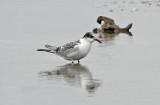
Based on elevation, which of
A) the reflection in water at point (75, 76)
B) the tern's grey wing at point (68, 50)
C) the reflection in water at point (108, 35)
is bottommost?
the reflection in water at point (75, 76)

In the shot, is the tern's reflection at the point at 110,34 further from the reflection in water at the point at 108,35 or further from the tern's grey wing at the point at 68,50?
the tern's grey wing at the point at 68,50

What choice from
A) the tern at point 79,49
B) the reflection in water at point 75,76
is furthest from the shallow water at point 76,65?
the tern at point 79,49

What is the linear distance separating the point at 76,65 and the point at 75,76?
1756 mm

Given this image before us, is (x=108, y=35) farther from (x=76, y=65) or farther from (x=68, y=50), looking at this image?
(x=76, y=65)

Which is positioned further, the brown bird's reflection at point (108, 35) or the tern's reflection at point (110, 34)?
the tern's reflection at point (110, 34)

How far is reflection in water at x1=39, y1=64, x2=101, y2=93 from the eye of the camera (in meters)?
12.7

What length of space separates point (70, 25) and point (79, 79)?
33.7 ft

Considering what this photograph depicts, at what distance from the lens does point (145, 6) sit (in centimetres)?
3058

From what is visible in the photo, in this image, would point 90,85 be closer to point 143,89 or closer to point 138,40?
point 143,89

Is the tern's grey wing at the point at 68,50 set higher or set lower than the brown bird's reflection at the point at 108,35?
lower

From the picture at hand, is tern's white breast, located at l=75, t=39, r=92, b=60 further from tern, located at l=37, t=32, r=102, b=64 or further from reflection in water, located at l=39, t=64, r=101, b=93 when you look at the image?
reflection in water, located at l=39, t=64, r=101, b=93

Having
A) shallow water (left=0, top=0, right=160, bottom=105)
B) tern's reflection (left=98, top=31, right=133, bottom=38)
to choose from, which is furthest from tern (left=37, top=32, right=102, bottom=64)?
tern's reflection (left=98, top=31, right=133, bottom=38)

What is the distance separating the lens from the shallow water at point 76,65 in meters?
11.6

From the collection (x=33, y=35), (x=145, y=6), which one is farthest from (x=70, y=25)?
(x=145, y=6)
